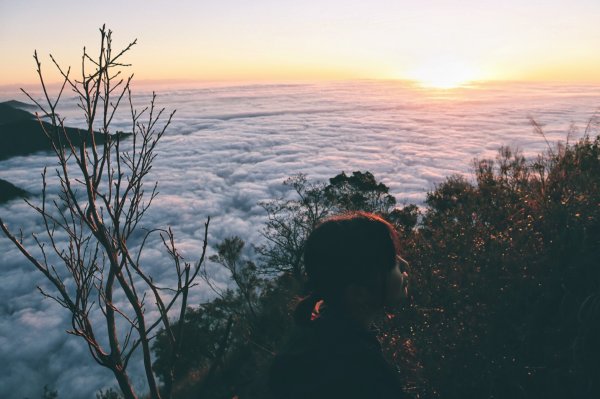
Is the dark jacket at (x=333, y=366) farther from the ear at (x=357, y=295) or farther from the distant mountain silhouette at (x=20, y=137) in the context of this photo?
the distant mountain silhouette at (x=20, y=137)

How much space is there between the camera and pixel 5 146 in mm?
100750

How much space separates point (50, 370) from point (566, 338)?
2320 inches

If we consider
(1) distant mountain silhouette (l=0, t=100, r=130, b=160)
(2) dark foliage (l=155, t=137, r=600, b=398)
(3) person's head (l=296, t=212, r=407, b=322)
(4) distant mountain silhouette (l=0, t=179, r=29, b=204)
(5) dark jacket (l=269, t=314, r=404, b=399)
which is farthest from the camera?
(1) distant mountain silhouette (l=0, t=100, r=130, b=160)

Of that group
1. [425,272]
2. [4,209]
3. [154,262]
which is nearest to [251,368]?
[425,272]

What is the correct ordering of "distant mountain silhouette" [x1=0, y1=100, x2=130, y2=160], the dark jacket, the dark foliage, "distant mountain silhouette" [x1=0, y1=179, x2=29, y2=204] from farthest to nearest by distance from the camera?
1. "distant mountain silhouette" [x1=0, y1=100, x2=130, y2=160]
2. "distant mountain silhouette" [x1=0, y1=179, x2=29, y2=204]
3. the dark foliage
4. the dark jacket

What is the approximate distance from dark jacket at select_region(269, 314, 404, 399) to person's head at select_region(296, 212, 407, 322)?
10cm

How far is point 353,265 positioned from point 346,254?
58mm

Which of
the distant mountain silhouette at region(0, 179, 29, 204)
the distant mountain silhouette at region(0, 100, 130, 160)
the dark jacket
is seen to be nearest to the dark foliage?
the dark jacket

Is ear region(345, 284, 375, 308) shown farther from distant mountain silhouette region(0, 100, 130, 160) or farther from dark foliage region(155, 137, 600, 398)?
distant mountain silhouette region(0, 100, 130, 160)

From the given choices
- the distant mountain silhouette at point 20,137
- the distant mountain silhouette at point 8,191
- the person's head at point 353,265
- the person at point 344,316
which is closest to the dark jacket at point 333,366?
the person at point 344,316

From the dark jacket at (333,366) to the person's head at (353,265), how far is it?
0.10m

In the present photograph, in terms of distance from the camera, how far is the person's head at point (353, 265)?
1611 millimetres

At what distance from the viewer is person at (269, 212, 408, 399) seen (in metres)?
1.53

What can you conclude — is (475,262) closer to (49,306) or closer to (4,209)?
(49,306)
